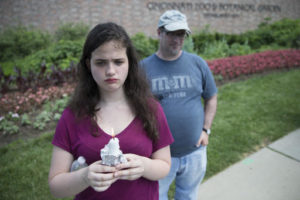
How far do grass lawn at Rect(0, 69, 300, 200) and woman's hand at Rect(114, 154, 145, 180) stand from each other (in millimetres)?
2101

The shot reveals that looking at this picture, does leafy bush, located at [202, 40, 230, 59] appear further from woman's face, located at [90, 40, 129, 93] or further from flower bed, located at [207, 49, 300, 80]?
woman's face, located at [90, 40, 129, 93]

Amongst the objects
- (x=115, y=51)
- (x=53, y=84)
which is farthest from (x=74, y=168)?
(x=53, y=84)

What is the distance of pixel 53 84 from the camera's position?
16.9 feet

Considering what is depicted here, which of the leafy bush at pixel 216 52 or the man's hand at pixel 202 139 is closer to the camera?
the man's hand at pixel 202 139

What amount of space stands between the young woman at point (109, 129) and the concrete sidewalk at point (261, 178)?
1.63 m

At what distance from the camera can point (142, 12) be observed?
11.6 metres

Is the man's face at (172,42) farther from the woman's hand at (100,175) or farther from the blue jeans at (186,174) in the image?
the woman's hand at (100,175)

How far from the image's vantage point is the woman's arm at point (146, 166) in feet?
3.29

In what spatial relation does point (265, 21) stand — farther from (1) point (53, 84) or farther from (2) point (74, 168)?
(2) point (74, 168)

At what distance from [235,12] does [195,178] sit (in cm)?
1463

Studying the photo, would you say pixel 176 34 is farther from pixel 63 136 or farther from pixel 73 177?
pixel 73 177

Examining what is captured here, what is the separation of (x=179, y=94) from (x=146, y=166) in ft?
2.91

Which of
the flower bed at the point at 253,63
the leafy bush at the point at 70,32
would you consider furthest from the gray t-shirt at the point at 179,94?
the leafy bush at the point at 70,32

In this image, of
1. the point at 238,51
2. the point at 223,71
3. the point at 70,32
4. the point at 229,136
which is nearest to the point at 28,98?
the point at 229,136
